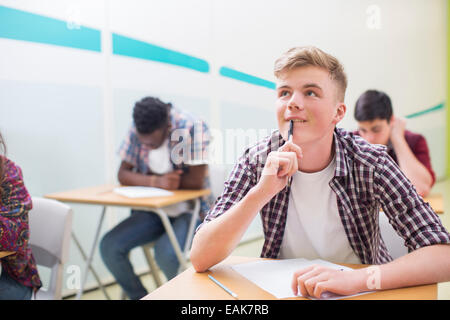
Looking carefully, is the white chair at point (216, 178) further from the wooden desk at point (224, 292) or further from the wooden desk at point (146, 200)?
the wooden desk at point (224, 292)

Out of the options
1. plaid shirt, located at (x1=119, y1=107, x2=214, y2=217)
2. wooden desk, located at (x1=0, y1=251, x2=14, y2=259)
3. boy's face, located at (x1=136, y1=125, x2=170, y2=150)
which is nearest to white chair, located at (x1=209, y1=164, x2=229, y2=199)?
plaid shirt, located at (x1=119, y1=107, x2=214, y2=217)

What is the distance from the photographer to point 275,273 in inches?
35.3

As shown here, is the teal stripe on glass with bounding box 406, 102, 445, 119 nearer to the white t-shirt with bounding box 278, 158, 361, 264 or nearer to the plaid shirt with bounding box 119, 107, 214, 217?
the plaid shirt with bounding box 119, 107, 214, 217

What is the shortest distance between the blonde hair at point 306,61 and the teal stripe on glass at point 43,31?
1.82 metres

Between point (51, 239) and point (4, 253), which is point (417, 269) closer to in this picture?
point (4, 253)

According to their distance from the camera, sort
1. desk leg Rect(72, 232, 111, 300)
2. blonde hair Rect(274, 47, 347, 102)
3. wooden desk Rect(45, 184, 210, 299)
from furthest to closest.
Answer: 1. desk leg Rect(72, 232, 111, 300)
2. wooden desk Rect(45, 184, 210, 299)
3. blonde hair Rect(274, 47, 347, 102)

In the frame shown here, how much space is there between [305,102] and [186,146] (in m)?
1.37

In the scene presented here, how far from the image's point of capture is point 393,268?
0.83m

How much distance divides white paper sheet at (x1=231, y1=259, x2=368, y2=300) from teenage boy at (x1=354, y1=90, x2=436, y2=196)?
1.43 meters

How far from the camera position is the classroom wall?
2.32 m

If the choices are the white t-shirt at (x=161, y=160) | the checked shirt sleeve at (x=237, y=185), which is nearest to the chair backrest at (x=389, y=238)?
the checked shirt sleeve at (x=237, y=185)

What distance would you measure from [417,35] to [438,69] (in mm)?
1504
